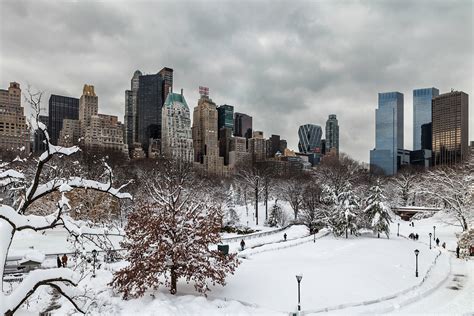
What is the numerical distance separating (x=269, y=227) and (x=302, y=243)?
15.9 metres

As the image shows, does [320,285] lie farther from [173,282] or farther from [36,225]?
[36,225]

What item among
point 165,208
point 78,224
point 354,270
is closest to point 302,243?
point 354,270

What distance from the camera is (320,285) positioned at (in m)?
21.1

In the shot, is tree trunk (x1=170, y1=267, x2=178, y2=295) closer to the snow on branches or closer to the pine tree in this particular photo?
the snow on branches

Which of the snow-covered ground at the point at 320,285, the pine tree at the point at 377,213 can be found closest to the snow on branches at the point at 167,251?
the snow-covered ground at the point at 320,285

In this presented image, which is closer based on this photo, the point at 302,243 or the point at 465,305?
the point at 465,305

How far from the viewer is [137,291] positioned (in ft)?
55.8

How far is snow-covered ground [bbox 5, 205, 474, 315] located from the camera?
16922 millimetres

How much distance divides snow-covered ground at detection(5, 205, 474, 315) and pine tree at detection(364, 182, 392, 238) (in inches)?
244

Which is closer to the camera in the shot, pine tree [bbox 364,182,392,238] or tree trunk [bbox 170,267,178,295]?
tree trunk [bbox 170,267,178,295]

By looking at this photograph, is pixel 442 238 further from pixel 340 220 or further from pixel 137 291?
pixel 137 291

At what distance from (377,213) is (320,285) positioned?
83.3ft

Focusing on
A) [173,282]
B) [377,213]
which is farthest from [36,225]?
[377,213]

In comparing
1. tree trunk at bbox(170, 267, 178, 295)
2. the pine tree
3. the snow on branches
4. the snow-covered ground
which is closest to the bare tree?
the snow-covered ground
